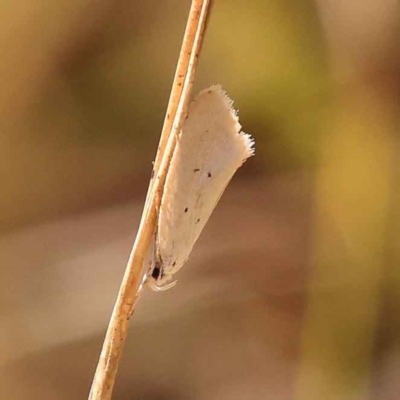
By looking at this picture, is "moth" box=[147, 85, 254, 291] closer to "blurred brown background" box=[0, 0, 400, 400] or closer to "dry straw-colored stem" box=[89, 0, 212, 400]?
"dry straw-colored stem" box=[89, 0, 212, 400]

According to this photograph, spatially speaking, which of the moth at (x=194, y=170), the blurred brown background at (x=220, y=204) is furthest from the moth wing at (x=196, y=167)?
the blurred brown background at (x=220, y=204)

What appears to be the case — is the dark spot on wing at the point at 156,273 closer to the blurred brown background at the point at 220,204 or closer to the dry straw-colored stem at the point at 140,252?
the dry straw-colored stem at the point at 140,252

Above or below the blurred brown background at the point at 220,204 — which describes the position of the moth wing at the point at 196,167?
below

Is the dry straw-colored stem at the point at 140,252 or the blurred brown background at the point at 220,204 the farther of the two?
the blurred brown background at the point at 220,204

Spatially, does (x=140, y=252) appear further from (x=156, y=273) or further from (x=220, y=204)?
(x=220, y=204)

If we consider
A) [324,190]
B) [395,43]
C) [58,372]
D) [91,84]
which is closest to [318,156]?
[324,190]
